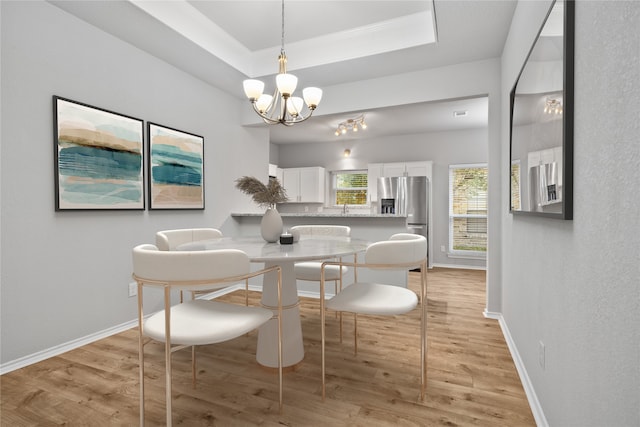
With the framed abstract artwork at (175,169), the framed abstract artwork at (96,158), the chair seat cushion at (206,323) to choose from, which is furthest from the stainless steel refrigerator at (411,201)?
the chair seat cushion at (206,323)

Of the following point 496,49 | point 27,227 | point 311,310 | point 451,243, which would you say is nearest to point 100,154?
point 27,227

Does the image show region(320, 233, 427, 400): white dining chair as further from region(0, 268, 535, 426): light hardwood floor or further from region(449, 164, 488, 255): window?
region(449, 164, 488, 255): window

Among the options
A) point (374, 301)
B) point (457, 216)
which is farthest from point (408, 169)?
point (374, 301)

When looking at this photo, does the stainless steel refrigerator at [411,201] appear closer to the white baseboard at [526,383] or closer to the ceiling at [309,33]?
the ceiling at [309,33]

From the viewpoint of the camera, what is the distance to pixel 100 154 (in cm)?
247

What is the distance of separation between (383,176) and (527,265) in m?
4.53

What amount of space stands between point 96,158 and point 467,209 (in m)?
5.74

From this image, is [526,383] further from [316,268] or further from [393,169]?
[393,169]

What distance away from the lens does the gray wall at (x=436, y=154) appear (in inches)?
227

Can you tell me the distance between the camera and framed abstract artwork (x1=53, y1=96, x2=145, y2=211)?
2256 mm

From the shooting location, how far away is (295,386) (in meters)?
1.82

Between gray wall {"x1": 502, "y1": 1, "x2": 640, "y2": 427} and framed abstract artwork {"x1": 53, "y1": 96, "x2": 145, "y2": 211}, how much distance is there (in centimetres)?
294

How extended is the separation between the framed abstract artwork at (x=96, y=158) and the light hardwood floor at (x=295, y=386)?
113 cm

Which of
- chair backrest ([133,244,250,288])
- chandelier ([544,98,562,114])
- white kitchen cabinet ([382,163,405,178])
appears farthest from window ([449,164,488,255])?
chair backrest ([133,244,250,288])
